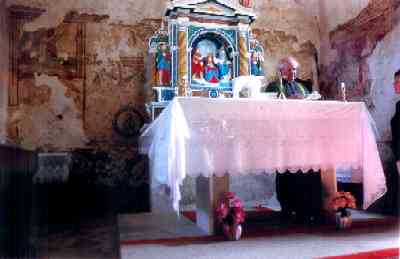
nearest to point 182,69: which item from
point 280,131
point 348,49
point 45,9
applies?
point 280,131

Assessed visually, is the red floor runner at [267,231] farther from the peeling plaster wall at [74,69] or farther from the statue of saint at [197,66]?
the peeling plaster wall at [74,69]

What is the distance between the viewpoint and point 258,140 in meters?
3.21

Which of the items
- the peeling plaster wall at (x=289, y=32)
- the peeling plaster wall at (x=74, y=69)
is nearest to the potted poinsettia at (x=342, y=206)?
the peeling plaster wall at (x=74, y=69)

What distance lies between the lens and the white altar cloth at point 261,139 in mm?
3053

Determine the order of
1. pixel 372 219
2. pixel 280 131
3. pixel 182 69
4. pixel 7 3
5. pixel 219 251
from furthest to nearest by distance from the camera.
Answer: pixel 7 3 < pixel 182 69 < pixel 372 219 < pixel 280 131 < pixel 219 251

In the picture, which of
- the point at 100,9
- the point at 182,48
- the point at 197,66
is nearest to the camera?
the point at 182,48

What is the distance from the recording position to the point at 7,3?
20.0ft

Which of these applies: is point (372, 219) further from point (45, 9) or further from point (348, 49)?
point (45, 9)

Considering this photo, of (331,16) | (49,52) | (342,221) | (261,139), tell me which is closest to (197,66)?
(261,139)

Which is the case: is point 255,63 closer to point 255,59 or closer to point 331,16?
point 255,59

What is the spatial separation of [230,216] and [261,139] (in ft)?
2.52

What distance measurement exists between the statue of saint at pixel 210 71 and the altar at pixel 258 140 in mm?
2154

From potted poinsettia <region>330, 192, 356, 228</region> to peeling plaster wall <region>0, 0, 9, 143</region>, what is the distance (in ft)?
16.1

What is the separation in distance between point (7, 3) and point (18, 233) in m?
4.70
